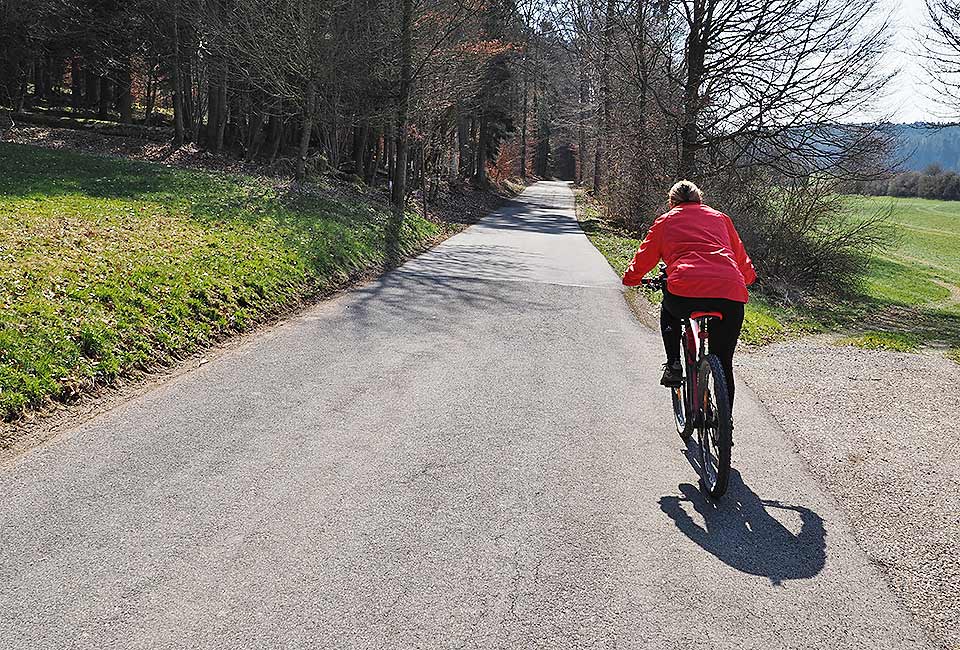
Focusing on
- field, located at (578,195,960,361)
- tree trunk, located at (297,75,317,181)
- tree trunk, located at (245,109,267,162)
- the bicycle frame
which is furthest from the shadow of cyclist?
tree trunk, located at (245,109,267,162)

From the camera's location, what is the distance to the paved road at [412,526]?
11.1 ft

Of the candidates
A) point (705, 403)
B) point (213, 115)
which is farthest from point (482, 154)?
point (705, 403)

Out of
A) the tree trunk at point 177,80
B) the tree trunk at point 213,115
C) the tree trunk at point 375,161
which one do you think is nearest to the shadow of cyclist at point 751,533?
the tree trunk at point 177,80

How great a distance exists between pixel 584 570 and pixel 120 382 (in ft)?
13.9

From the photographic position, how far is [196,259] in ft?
32.4

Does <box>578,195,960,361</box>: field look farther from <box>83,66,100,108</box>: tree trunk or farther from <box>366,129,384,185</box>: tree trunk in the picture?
<box>83,66,100,108</box>: tree trunk

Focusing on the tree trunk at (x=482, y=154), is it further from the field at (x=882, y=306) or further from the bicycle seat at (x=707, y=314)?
the bicycle seat at (x=707, y=314)

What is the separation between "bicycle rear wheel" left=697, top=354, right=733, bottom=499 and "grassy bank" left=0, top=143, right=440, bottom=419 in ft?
14.6

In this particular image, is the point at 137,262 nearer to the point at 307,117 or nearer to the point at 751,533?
the point at 751,533

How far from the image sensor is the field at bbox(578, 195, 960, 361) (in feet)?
38.8

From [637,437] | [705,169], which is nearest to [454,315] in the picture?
[637,437]

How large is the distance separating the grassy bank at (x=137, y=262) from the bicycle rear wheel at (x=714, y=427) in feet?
14.6

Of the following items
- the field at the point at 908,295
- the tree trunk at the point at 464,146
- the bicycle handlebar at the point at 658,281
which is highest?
the tree trunk at the point at 464,146

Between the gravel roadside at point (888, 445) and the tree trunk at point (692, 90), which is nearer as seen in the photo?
the gravel roadside at point (888, 445)
